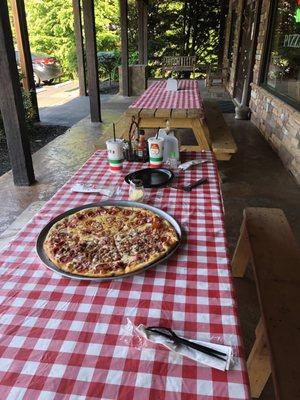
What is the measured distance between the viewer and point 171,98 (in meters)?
4.23

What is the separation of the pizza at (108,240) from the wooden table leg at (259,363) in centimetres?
56

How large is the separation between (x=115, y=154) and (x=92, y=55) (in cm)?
444

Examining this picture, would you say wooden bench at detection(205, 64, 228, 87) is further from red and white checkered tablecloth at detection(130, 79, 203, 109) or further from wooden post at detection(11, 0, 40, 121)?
wooden post at detection(11, 0, 40, 121)

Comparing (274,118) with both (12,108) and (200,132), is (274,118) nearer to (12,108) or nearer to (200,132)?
(200,132)

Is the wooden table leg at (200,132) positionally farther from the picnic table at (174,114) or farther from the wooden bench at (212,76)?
the wooden bench at (212,76)

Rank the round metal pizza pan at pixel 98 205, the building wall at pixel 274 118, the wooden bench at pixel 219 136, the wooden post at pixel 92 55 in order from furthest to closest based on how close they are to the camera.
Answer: the wooden post at pixel 92 55 < the building wall at pixel 274 118 < the wooden bench at pixel 219 136 < the round metal pizza pan at pixel 98 205

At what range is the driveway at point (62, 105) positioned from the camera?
6.62 meters

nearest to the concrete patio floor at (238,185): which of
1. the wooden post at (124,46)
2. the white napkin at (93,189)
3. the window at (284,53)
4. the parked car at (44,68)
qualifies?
the window at (284,53)

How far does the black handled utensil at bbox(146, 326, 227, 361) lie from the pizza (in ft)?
0.83

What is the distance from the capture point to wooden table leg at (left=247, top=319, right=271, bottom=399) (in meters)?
1.34

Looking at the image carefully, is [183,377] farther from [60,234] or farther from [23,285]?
[60,234]

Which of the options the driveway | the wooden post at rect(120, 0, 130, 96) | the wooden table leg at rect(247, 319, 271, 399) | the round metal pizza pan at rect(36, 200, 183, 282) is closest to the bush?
the driveway

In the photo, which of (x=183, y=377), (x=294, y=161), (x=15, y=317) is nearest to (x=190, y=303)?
(x=183, y=377)

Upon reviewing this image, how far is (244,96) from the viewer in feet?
22.0
